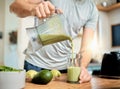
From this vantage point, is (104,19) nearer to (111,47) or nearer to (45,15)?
(111,47)

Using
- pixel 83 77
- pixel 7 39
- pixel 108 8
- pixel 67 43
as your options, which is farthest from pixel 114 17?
pixel 83 77

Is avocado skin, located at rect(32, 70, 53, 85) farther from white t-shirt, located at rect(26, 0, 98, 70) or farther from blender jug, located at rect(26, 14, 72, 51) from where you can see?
white t-shirt, located at rect(26, 0, 98, 70)

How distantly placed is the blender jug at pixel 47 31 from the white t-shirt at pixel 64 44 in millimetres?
472

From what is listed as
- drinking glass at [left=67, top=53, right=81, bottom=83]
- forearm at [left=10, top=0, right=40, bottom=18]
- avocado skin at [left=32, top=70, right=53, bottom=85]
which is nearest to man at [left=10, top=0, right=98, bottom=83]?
drinking glass at [left=67, top=53, right=81, bottom=83]

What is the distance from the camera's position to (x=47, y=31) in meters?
0.95

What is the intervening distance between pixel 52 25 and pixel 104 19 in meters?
3.19

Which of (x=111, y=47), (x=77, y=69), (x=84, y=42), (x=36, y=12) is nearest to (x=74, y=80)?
(x=77, y=69)

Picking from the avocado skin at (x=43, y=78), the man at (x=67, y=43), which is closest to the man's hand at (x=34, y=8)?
the avocado skin at (x=43, y=78)

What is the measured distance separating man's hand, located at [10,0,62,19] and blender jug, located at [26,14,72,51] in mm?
58

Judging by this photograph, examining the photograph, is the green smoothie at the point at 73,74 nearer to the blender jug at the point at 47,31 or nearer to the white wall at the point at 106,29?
the blender jug at the point at 47,31

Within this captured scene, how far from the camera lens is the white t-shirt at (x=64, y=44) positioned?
4.79 feet

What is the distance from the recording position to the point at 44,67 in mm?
1493

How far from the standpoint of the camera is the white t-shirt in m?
1.46

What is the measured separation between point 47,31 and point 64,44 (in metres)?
0.54
